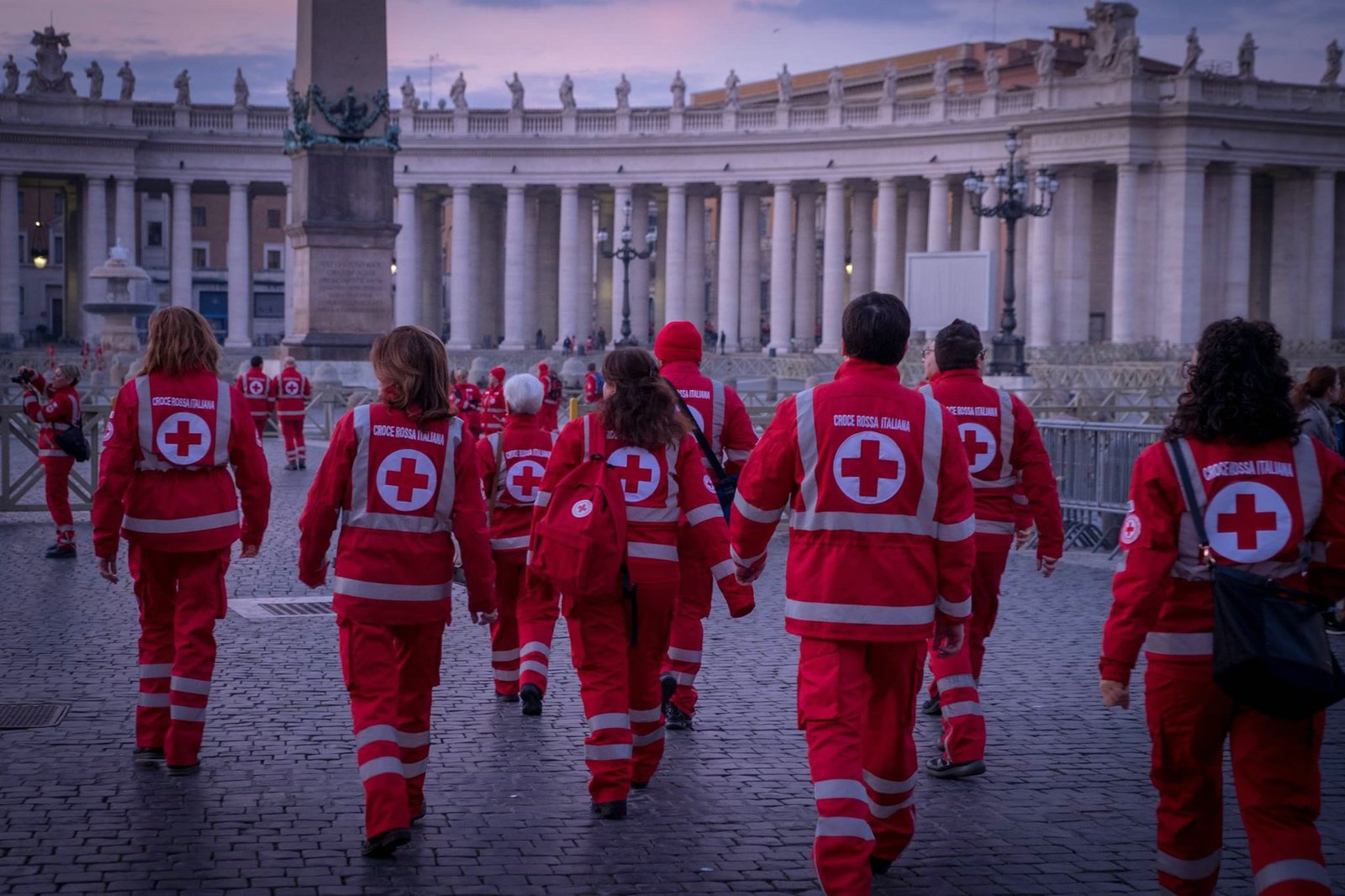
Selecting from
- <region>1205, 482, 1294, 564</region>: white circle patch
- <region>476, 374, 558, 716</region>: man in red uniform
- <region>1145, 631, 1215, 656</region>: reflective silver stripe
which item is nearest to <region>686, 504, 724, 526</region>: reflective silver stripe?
<region>476, 374, 558, 716</region>: man in red uniform

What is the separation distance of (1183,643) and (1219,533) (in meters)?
0.40

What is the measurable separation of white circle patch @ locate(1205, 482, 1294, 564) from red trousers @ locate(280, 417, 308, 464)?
2042cm

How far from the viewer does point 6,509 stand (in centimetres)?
1781

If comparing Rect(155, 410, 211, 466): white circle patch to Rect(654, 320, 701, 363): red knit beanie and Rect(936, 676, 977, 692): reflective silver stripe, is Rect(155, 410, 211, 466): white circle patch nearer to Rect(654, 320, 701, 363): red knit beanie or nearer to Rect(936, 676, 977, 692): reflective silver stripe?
Rect(654, 320, 701, 363): red knit beanie

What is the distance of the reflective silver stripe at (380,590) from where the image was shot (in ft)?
21.7

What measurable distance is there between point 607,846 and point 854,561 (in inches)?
65.6

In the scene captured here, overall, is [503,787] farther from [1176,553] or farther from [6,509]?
[6,509]

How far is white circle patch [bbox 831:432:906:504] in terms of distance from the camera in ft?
19.5

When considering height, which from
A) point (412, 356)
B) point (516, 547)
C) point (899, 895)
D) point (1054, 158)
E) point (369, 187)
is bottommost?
point (899, 895)

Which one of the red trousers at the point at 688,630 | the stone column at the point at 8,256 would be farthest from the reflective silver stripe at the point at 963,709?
the stone column at the point at 8,256

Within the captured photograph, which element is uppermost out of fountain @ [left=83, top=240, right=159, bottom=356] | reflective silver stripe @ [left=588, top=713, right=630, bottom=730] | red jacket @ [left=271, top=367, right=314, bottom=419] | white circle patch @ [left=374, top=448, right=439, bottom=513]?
fountain @ [left=83, top=240, right=159, bottom=356]

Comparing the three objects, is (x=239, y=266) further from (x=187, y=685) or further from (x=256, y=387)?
(x=187, y=685)

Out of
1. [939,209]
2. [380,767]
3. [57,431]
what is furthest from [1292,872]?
[939,209]

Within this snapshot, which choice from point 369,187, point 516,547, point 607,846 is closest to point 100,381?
point 369,187
